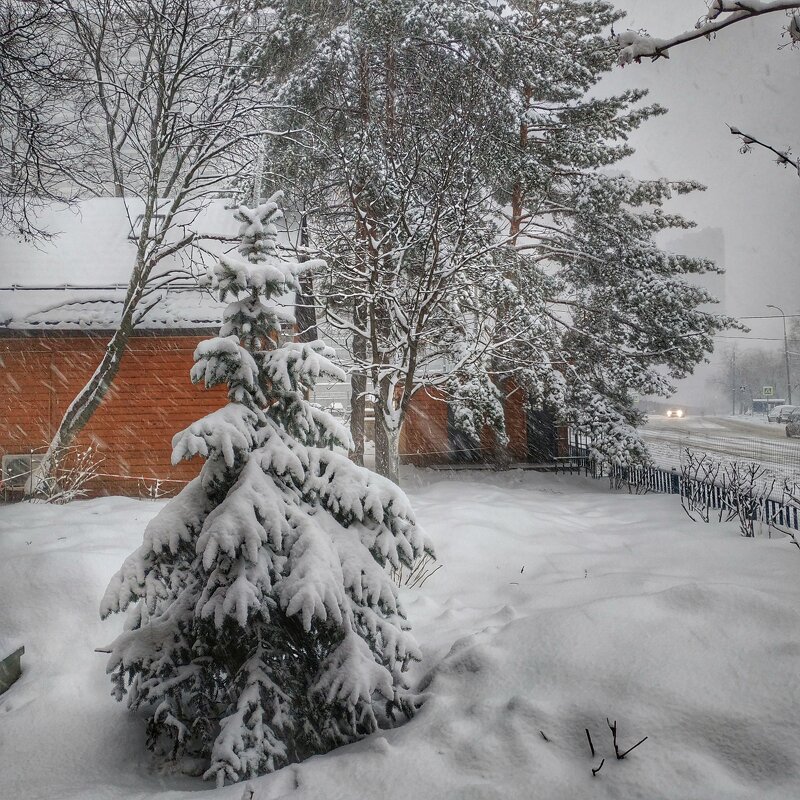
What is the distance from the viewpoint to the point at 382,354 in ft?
30.2

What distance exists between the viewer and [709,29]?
2895 mm

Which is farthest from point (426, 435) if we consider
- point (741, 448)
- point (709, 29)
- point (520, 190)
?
point (741, 448)

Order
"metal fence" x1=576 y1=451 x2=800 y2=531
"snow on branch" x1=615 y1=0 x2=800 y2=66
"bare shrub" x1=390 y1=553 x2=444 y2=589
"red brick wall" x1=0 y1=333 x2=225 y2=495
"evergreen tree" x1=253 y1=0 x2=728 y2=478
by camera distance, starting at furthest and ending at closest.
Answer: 1. "red brick wall" x1=0 y1=333 x2=225 y2=495
2. "evergreen tree" x1=253 y1=0 x2=728 y2=478
3. "metal fence" x1=576 y1=451 x2=800 y2=531
4. "bare shrub" x1=390 y1=553 x2=444 y2=589
5. "snow on branch" x1=615 y1=0 x2=800 y2=66

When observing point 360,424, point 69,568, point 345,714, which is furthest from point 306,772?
point 360,424

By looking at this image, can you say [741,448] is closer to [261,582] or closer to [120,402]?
[120,402]

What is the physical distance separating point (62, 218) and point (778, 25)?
47.2ft

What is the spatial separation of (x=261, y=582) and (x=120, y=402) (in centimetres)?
991

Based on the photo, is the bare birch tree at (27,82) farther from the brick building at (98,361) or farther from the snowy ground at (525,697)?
the snowy ground at (525,697)

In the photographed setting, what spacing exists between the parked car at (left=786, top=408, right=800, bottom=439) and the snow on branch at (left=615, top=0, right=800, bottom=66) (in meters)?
32.1

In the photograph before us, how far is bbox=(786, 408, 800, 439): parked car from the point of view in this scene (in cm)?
2901

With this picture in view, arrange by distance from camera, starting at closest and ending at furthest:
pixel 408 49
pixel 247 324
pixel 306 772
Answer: pixel 306 772 < pixel 247 324 < pixel 408 49

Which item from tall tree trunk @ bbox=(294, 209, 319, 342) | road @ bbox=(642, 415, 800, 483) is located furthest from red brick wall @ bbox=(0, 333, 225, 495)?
road @ bbox=(642, 415, 800, 483)

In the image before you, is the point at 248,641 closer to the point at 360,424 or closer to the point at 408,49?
the point at 360,424

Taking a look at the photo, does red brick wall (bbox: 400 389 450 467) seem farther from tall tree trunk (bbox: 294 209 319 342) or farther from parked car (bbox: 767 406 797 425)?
parked car (bbox: 767 406 797 425)
